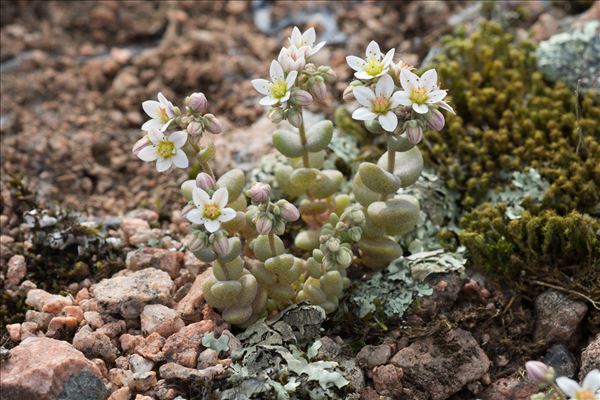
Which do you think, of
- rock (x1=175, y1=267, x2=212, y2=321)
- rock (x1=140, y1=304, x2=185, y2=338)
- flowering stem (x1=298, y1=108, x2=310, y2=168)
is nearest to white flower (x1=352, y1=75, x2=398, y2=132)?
flowering stem (x1=298, y1=108, x2=310, y2=168)

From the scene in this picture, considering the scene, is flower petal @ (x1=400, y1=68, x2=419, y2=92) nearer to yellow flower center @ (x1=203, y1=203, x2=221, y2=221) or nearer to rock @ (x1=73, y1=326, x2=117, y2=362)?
yellow flower center @ (x1=203, y1=203, x2=221, y2=221)

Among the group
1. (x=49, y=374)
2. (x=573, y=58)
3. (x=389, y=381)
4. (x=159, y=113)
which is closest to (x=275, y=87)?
(x=159, y=113)

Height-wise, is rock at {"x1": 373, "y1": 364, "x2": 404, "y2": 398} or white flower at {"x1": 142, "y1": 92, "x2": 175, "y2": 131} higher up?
white flower at {"x1": 142, "y1": 92, "x2": 175, "y2": 131}

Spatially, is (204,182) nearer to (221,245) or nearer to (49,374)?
(221,245)

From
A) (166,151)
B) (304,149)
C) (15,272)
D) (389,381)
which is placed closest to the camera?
(166,151)

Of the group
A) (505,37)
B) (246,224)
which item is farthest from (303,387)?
(505,37)

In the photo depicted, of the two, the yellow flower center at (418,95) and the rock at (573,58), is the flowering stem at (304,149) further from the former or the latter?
the rock at (573,58)

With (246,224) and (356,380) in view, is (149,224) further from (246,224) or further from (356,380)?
(356,380)
